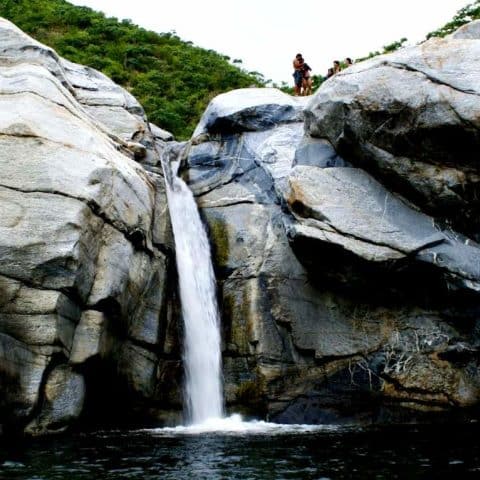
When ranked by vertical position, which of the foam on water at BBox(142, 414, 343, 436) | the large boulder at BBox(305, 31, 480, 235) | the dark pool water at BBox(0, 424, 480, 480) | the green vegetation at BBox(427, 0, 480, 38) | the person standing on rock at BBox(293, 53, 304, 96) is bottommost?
the dark pool water at BBox(0, 424, 480, 480)

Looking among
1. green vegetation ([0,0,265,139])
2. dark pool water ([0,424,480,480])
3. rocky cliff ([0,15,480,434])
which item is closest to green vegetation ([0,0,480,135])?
green vegetation ([0,0,265,139])

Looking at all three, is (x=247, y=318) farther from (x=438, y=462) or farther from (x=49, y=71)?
(x=49, y=71)

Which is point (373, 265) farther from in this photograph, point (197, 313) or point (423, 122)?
point (197, 313)

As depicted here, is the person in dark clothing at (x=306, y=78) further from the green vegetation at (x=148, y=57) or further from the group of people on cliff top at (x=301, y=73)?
the green vegetation at (x=148, y=57)

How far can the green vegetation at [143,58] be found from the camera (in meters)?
39.3

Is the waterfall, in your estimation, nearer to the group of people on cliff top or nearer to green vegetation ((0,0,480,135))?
the group of people on cliff top

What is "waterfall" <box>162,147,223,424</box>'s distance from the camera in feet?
56.9

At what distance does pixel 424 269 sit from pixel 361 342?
7.88ft

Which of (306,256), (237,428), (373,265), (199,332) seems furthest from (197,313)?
(373,265)

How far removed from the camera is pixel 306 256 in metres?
17.2

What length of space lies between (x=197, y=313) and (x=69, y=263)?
4493 millimetres

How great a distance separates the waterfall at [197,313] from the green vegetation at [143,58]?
17766 millimetres

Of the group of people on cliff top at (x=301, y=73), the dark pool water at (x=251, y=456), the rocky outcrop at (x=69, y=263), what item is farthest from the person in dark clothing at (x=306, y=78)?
the dark pool water at (x=251, y=456)

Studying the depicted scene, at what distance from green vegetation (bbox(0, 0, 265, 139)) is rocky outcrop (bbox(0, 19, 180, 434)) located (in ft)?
63.2
